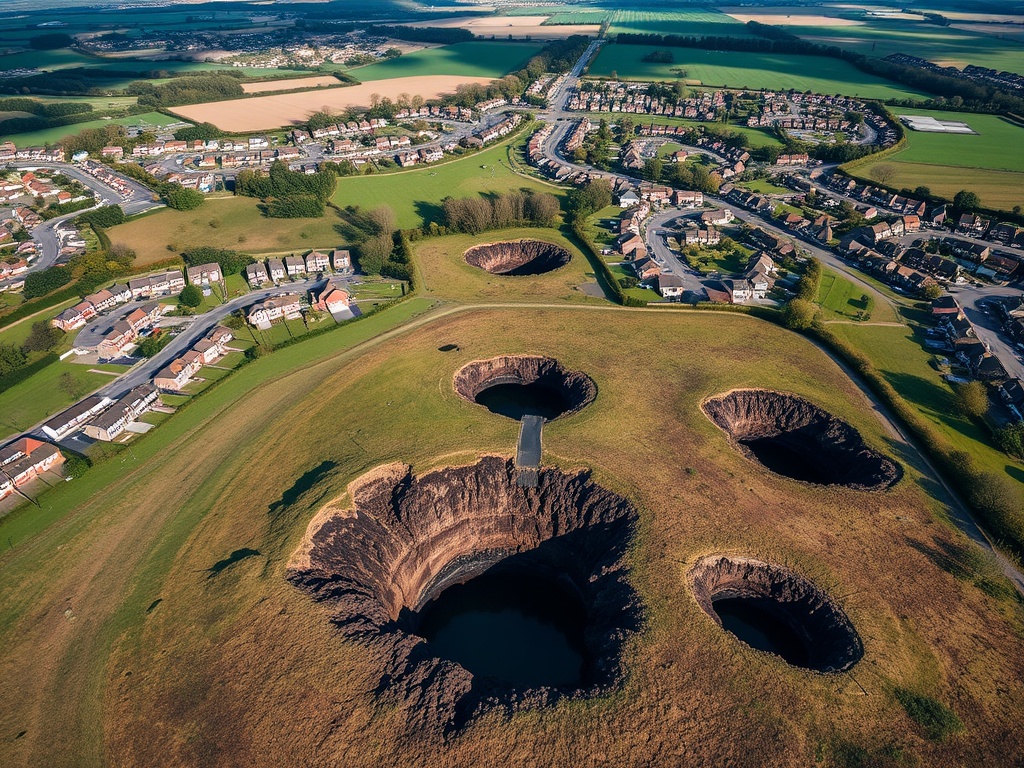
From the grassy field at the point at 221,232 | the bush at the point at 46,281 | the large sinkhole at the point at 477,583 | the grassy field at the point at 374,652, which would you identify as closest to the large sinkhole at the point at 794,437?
the grassy field at the point at 374,652

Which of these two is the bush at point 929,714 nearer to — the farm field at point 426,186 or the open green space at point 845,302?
the open green space at point 845,302

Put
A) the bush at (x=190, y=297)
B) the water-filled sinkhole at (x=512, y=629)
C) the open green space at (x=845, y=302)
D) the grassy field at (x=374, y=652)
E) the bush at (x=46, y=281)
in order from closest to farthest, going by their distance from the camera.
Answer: the grassy field at (x=374, y=652) < the water-filled sinkhole at (x=512, y=629) < the open green space at (x=845, y=302) < the bush at (x=190, y=297) < the bush at (x=46, y=281)

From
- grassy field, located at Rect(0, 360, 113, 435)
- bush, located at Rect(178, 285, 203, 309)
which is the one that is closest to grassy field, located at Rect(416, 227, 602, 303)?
bush, located at Rect(178, 285, 203, 309)

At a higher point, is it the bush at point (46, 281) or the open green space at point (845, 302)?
the open green space at point (845, 302)

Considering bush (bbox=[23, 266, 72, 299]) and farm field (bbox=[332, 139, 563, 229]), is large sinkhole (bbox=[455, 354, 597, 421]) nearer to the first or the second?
farm field (bbox=[332, 139, 563, 229])

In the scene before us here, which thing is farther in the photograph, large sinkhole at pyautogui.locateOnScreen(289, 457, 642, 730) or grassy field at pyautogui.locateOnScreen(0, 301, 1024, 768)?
large sinkhole at pyautogui.locateOnScreen(289, 457, 642, 730)

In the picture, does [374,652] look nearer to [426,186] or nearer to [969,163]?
[426,186]
